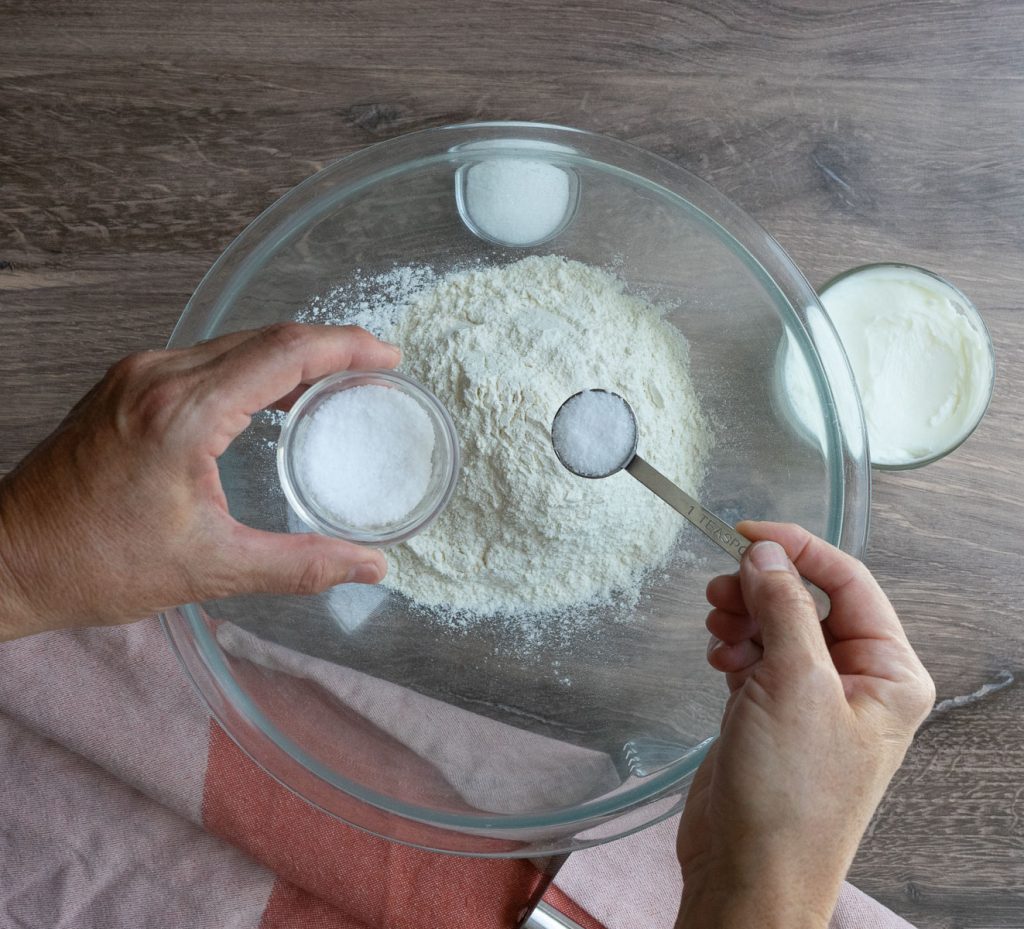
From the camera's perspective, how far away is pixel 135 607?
2.86 feet

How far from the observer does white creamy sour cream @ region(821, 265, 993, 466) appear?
1171 millimetres

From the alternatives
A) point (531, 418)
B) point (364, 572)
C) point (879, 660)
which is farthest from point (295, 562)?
point (879, 660)

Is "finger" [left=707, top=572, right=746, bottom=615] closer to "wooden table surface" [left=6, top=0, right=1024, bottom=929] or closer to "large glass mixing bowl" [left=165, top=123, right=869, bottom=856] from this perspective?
"large glass mixing bowl" [left=165, top=123, right=869, bottom=856]

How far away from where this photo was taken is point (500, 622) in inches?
43.9

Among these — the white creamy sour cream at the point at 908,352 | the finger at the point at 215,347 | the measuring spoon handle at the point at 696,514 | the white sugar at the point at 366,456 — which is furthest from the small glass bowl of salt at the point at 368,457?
the white creamy sour cream at the point at 908,352

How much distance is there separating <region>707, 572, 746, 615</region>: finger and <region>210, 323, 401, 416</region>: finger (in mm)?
478

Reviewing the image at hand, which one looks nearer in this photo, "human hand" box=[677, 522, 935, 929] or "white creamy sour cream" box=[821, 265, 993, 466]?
"human hand" box=[677, 522, 935, 929]

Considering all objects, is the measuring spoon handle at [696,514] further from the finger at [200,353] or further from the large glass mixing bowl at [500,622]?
the finger at [200,353]

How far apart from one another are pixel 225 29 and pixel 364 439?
70cm

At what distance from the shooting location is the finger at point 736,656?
3.19 feet

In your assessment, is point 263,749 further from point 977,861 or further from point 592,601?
point 977,861

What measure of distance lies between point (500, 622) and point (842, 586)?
1.43 feet

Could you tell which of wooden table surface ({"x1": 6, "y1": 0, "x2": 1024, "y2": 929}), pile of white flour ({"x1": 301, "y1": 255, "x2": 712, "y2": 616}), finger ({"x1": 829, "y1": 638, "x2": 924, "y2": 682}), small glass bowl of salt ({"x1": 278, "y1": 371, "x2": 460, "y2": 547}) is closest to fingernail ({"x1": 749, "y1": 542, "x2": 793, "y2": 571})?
finger ({"x1": 829, "y1": 638, "x2": 924, "y2": 682})

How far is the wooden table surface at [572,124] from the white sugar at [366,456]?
0.42 m
